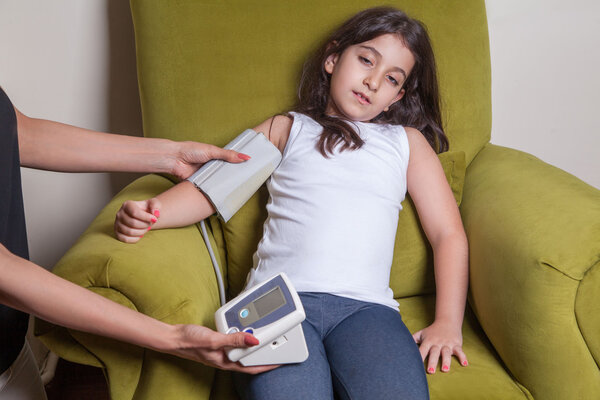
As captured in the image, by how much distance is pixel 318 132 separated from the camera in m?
1.32

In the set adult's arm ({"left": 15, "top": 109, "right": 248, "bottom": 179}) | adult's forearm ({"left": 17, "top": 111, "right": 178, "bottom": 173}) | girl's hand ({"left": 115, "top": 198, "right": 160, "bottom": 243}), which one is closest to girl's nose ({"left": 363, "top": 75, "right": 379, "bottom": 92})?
adult's arm ({"left": 15, "top": 109, "right": 248, "bottom": 179})

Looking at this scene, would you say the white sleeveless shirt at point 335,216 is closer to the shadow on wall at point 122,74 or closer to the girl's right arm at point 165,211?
the girl's right arm at point 165,211

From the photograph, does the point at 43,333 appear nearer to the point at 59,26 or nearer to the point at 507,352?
the point at 507,352

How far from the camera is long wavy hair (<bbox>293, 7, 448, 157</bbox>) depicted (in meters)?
1.31

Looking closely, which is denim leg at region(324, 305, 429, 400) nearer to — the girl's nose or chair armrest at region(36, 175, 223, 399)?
chair armrest at region(36, 175, 223, 399)

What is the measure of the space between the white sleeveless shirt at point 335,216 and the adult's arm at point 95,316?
0.27 m

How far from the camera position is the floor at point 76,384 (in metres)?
1.69

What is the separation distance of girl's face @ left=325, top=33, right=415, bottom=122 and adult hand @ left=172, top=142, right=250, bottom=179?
0.32 m

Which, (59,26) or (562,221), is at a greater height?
(59,26)

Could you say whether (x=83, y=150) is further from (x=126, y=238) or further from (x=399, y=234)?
(x=399, y=234)

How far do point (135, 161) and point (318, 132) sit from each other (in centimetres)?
42

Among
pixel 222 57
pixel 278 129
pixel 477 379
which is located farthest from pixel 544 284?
pixel 222 57

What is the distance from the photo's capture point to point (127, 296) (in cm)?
98

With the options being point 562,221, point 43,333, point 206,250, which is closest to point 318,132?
point 206,250
